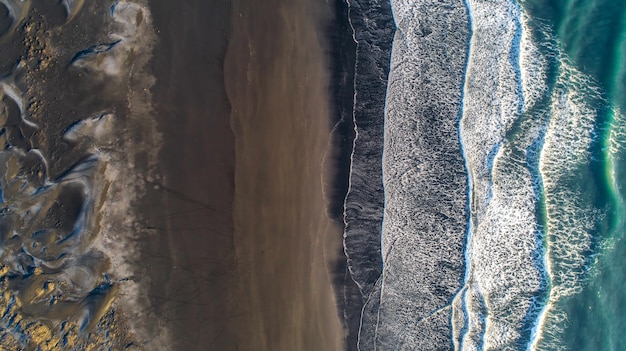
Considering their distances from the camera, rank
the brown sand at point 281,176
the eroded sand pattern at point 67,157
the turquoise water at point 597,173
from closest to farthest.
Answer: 1. the eroded sand pattern at point 67,157
2. the turquoise water at point 597,173
3. the brown sand at point 281,176

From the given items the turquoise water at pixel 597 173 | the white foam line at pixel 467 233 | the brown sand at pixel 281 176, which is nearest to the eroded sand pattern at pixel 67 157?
the brown sand at pixel 281 176

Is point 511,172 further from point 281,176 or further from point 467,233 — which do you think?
point 281,176

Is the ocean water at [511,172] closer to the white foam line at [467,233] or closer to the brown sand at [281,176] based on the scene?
the white foam line at [467,233]

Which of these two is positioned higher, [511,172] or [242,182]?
[511,172]

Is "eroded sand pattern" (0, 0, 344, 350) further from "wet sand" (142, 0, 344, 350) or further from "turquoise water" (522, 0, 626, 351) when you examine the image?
"turquoise water" (522, 0, 626, 351)

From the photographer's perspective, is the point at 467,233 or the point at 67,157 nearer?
the point at 67,157

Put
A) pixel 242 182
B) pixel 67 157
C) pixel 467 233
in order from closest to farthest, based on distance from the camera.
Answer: pixel 67 157 < pixel 467 233 < pixel 242 182

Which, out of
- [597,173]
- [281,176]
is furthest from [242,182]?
[597,173]
